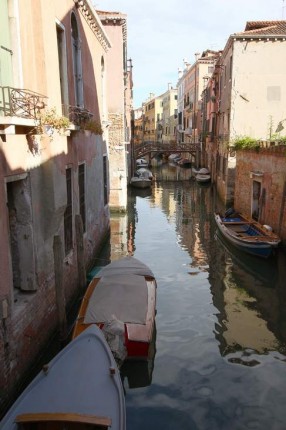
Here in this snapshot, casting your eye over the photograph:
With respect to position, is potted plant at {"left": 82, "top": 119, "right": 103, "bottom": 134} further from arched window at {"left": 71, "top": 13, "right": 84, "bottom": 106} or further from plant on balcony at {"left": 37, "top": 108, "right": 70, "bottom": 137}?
plant on balcony at {"left": 37, "top": 108, "right": 70, "bottom": 137}

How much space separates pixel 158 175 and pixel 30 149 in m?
31.2

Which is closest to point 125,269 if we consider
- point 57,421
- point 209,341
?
point 209,341

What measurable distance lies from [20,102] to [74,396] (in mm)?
3664

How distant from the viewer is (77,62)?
30.0ft

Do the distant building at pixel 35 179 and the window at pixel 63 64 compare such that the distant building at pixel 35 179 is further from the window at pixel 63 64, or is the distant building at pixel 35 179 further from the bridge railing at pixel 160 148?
the bridge railing at pixel 160 148

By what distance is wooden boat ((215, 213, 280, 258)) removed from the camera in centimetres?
1107

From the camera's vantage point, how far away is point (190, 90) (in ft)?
147

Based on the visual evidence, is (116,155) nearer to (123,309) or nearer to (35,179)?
(123,309)

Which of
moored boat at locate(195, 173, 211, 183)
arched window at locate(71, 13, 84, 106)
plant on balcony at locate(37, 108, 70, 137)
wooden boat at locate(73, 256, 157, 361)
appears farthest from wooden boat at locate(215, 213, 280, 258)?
moored boat at locate(195, 173, 211, 183)

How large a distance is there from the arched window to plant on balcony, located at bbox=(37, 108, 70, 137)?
3.19 m

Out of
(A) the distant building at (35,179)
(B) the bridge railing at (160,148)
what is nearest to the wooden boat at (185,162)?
(B) the bridge railing at (160,148)

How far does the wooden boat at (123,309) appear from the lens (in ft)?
19.7

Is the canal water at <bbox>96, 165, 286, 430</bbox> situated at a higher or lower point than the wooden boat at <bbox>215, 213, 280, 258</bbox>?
lower

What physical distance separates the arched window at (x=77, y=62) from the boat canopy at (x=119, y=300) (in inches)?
168
